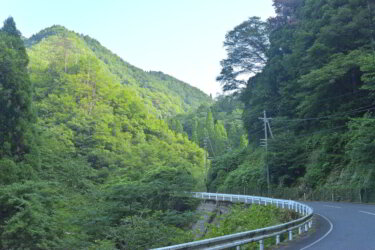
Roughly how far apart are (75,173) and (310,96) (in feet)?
74.1

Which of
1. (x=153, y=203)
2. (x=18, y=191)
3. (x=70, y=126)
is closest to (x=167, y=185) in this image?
(x=153, y=203)

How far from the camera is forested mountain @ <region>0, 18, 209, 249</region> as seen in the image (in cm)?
1992

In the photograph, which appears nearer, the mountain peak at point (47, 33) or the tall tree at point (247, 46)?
the tall tree at point (247, 46)

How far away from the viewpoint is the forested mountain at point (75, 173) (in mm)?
19922

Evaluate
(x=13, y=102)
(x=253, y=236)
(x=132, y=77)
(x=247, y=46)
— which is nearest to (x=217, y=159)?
(x=247, y=46)

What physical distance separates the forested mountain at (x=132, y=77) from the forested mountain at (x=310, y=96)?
65061 mm

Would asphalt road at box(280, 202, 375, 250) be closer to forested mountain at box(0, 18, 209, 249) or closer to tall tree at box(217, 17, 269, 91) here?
forested mountain at box(0, 18, 209, 249)

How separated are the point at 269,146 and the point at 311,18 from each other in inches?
515

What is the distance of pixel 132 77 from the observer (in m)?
142

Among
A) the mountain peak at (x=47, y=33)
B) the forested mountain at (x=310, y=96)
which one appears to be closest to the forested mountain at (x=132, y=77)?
the mountain peak at (x=47, y=33)

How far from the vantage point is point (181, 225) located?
89.1ft

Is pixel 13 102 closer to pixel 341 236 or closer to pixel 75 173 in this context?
pixel 75 173

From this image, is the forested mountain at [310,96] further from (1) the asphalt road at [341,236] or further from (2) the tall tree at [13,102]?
(2) the tall tree at [13,102]

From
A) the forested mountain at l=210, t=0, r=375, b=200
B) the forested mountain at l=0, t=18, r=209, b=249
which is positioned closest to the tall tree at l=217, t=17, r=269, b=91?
the forested mountain at l=210, t=0, r=375, b=200
